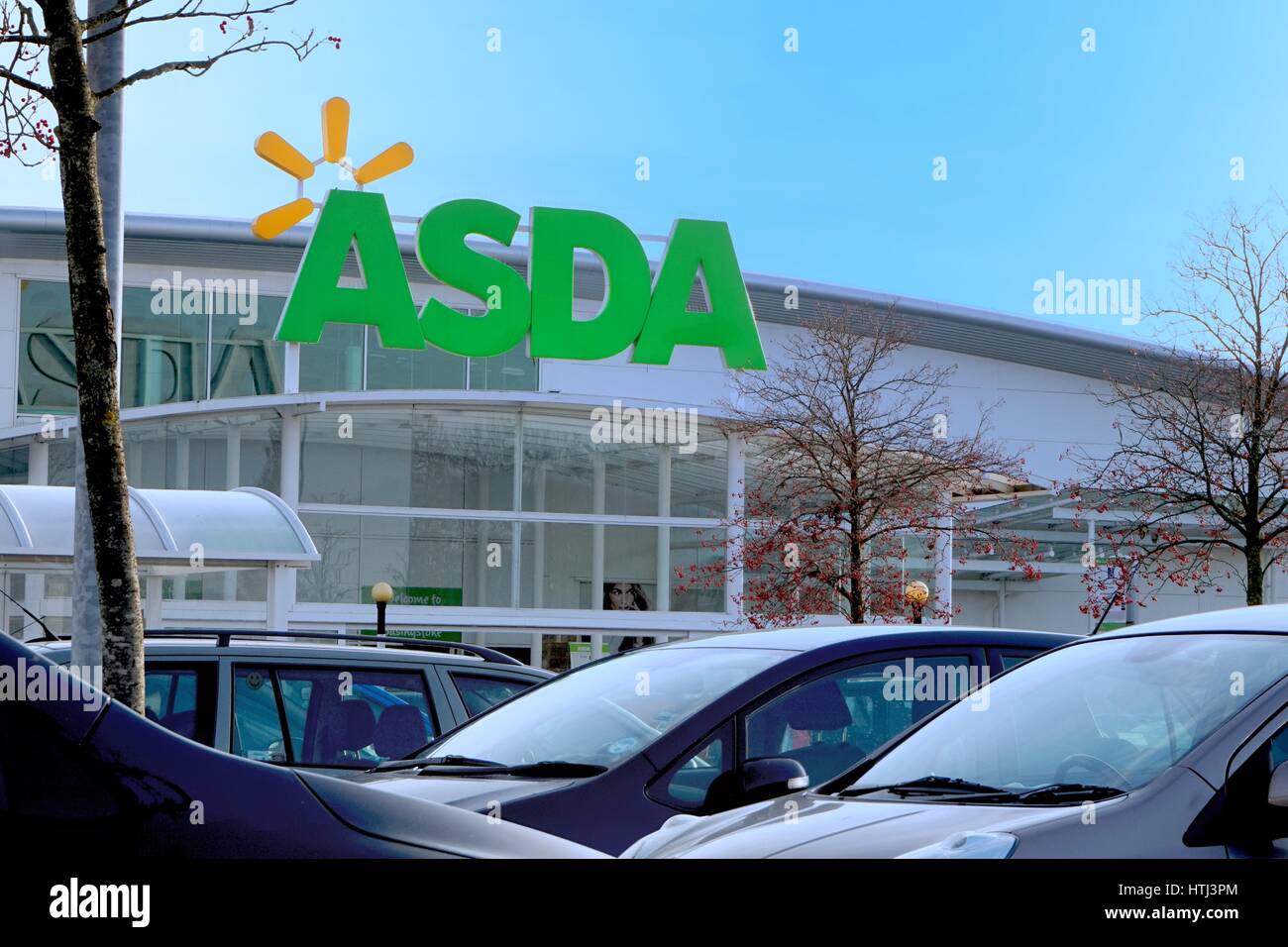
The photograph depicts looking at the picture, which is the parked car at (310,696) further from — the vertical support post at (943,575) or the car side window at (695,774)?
the vertical support post at (943,575)

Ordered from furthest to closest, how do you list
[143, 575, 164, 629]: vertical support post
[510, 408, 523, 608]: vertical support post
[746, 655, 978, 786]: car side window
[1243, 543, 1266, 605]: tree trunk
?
1. [510, 408, 523, 608]: vertical support post
2. [143, 575, 164, 629]: vertical support post
3. [1243, 543, 1266, 605]: tree trunk
4. [746, 655, 978, 786]: car side window

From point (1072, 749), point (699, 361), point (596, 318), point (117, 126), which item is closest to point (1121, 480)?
point (596, 318)

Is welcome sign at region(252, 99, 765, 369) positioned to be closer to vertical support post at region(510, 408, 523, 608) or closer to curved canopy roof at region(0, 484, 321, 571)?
vertical support post at region(510, 408, 523, 608)

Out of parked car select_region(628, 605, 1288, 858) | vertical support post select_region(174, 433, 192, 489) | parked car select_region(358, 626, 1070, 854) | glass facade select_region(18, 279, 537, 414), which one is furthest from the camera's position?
glass facade select_region(18, 279, 537, 414)

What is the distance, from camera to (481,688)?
8164 millimetres

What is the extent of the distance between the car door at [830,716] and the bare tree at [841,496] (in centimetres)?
1580

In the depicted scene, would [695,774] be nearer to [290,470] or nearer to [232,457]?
[290,470]

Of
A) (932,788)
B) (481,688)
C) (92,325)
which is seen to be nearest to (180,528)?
(481,688)

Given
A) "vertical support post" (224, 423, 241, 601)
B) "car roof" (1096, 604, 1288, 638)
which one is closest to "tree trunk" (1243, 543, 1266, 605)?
"car roof" (1096, 604, 1288, 638)

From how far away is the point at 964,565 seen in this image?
3456cm

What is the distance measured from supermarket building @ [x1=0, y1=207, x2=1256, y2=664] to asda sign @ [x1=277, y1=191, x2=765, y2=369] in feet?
3.90

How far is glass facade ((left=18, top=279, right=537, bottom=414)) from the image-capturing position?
27.3 meters

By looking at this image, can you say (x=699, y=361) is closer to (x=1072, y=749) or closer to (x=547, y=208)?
(x=547, y=208)
